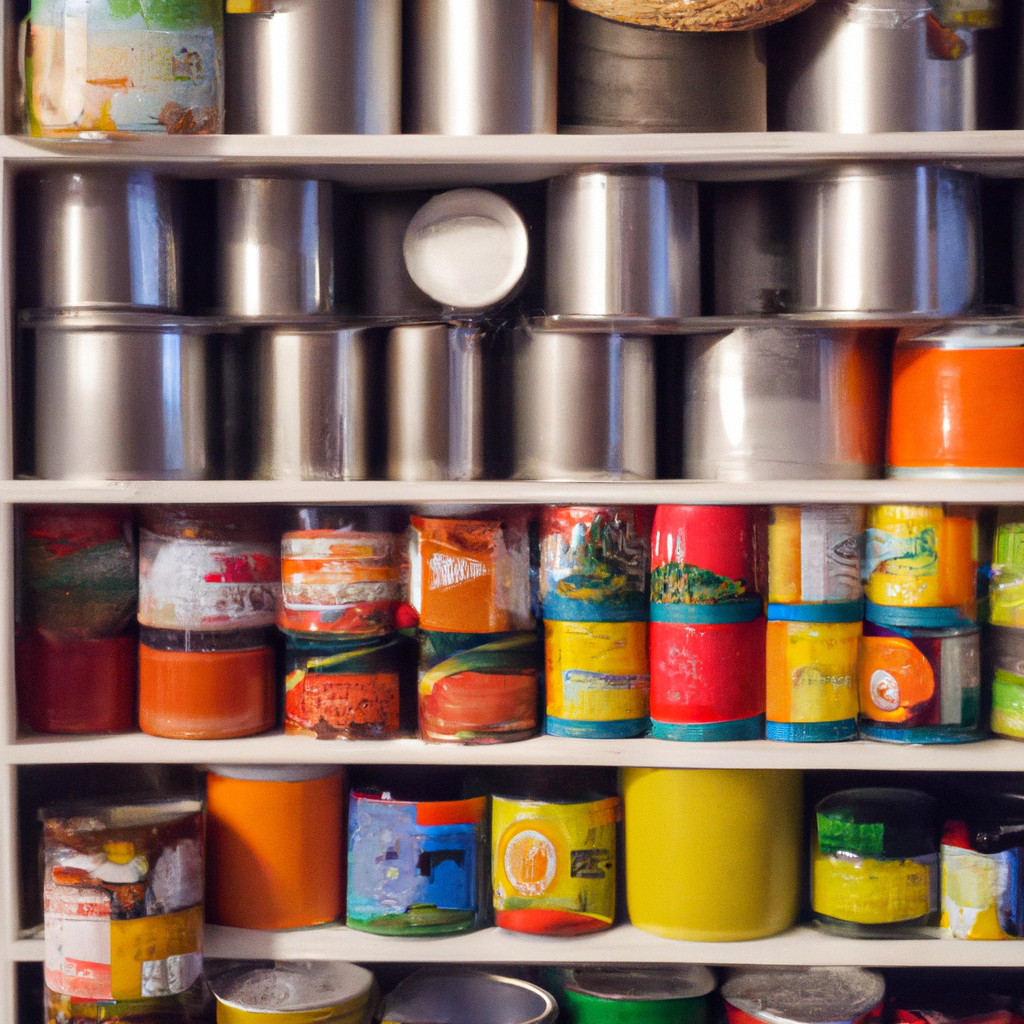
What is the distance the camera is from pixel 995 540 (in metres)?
1.06

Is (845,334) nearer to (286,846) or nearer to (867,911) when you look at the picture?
(867,911)

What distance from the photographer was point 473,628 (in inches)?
41.2

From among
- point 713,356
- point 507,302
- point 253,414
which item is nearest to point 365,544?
point 253,414

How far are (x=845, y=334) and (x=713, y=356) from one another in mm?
140

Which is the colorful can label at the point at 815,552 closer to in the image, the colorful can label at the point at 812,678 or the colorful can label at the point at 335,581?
the colorful can label at the point at 812,678

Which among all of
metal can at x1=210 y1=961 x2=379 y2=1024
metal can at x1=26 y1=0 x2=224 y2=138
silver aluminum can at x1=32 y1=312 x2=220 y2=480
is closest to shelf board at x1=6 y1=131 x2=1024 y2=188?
metal can at x1=26 y1=0 x2=224 y2=138

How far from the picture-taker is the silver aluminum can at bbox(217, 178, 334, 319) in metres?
1.03

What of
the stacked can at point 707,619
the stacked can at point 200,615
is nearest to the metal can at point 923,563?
the stacked can at point 707,619

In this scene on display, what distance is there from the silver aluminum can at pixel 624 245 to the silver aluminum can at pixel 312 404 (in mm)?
235

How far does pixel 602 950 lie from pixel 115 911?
50 centimetres

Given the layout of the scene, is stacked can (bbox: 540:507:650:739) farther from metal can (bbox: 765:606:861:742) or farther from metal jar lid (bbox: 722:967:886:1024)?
metal jar lid (bbox: 722:967:886:1024)

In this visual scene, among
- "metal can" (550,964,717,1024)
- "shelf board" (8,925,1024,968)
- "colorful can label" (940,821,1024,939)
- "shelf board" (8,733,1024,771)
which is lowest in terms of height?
"metal can" (550,964,717,1024)

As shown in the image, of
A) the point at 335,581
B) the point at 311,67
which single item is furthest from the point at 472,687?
the point at 311,67

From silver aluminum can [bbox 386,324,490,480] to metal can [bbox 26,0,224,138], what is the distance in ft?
1.01
